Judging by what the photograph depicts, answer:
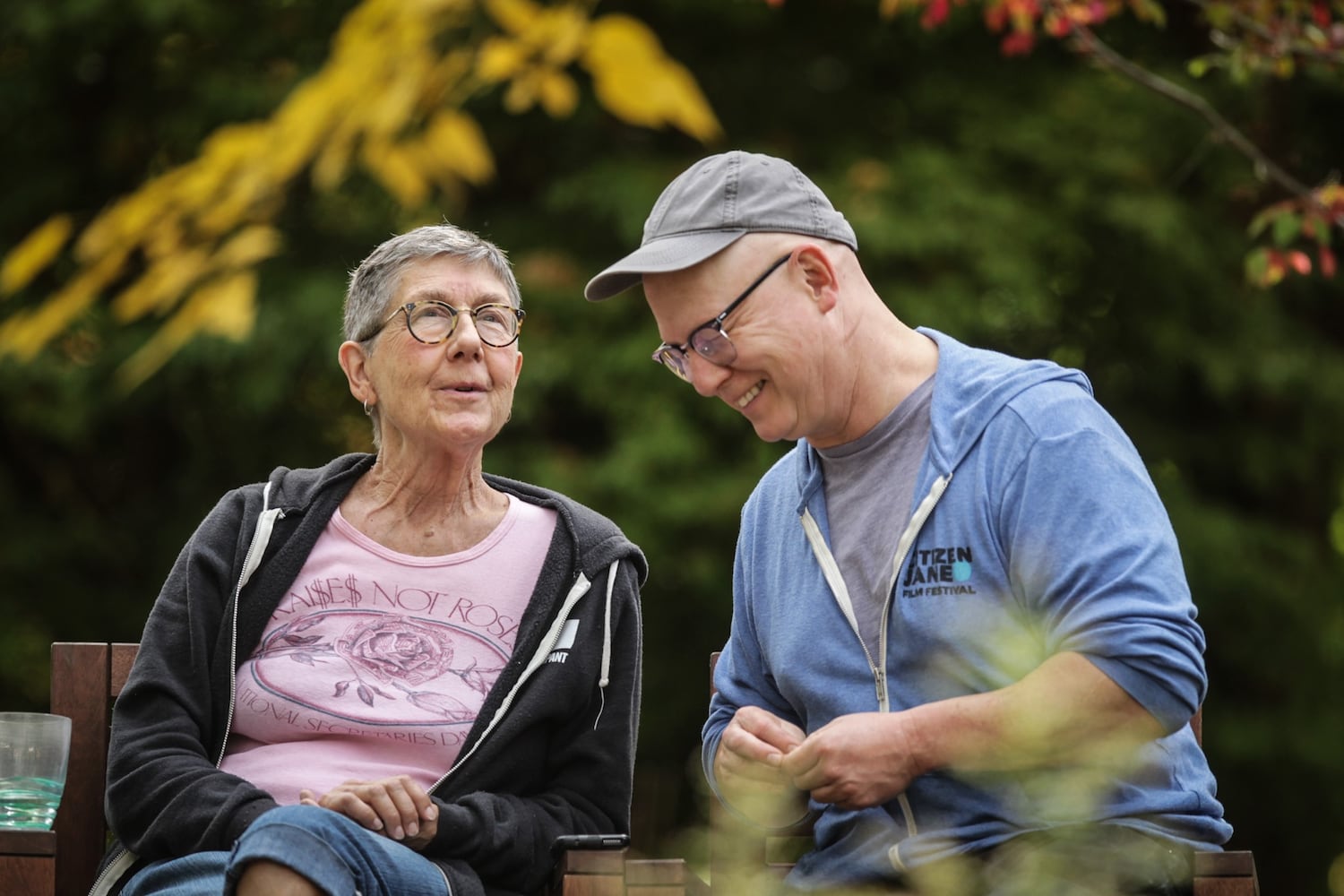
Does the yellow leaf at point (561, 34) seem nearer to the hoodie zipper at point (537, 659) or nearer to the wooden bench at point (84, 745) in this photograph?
the hoodie zipper at point (537, 659)

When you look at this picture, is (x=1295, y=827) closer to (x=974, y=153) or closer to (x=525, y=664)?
(x=974, y=153)

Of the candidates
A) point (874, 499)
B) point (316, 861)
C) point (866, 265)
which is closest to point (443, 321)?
point (874, 499)

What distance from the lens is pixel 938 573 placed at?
2471mm

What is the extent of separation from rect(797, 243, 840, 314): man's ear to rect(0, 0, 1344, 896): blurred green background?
3.82 meters

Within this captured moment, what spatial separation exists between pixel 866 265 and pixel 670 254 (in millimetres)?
4360

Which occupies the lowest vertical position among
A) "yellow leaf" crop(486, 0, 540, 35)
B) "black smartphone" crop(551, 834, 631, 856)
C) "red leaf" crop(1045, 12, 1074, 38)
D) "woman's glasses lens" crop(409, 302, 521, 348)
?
"black smartphone" crop(551, 834, 631, 856)

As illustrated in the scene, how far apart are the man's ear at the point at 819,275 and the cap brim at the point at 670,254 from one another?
0.36 ft

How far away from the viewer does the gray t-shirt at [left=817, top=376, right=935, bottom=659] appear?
2574 mm

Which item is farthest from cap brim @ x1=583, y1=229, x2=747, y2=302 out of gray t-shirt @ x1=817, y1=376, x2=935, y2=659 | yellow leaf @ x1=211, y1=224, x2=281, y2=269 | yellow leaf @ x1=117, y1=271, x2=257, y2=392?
yellow leaf @ x1=211, y1=224, x2=281, y2=269

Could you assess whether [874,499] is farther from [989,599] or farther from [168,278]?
[168,278]

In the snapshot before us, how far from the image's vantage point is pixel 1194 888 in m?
2.10

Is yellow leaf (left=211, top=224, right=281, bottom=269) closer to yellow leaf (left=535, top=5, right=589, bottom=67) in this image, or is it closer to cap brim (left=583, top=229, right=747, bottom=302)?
yellow leaf (left=535, top=5, right=589, bottom=67)

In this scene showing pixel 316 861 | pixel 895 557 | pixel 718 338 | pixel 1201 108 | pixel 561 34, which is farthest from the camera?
pixel 1201 108

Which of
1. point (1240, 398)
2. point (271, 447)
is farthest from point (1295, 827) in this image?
point (271, 447)
